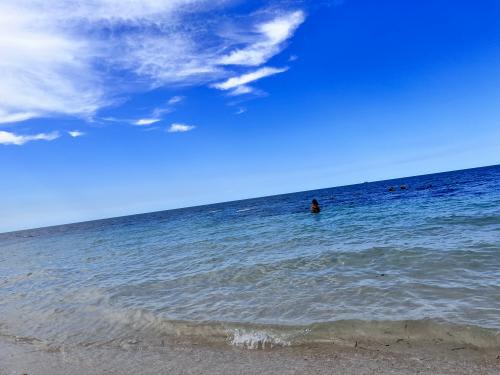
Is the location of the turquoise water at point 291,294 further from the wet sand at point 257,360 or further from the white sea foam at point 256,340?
Result: the wet sand at point 257,360

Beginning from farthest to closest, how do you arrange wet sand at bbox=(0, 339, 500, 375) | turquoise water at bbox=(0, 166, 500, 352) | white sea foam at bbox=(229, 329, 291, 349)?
turquoise water at bbox=(0, 166, 500, 352) → white sea foam at bbox=(229, 329, 291, 349) → wet sand at bbox=(0, 339, 500, 375)

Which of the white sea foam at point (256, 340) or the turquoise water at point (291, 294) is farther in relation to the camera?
the turquoise water at point (291, 294)

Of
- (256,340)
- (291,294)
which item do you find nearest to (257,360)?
(256,340)

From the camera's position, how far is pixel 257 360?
561 cm

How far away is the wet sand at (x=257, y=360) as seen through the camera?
16.2ft

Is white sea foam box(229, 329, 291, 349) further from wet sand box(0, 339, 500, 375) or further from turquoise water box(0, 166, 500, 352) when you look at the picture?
wet sand box(0, 339, 500, 375)

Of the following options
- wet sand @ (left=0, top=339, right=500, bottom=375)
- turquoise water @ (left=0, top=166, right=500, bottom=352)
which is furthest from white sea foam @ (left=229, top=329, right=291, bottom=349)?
wet sand @ (left=0, top=339, right=500, bottom=375)

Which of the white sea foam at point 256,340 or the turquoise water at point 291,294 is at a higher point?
the turquoise water at point 291,294

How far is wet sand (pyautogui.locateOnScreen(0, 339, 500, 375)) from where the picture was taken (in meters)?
4.94

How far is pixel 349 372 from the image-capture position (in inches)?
194

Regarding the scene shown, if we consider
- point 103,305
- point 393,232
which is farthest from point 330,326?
point 393,232

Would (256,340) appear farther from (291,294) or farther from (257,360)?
(291,294)

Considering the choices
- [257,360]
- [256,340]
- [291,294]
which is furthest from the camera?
[291,294]

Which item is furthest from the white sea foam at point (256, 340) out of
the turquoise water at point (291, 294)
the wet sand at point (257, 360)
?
the wet sand at point (257, 360)
